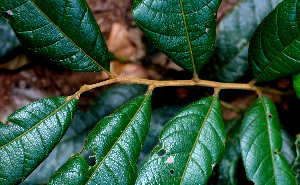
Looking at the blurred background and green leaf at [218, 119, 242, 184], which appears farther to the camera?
the blurred background

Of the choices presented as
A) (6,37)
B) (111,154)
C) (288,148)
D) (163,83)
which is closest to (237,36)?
(163,83)

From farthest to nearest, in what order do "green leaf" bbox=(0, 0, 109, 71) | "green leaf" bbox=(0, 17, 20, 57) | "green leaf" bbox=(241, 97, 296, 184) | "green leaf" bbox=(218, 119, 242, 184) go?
"green leaf" bbox=(0, 17, 20, 57)
"green leaf" bbox=(218, 119, 242, 184)
"green leaf" bbox=(241, 97, 296, 184)
"green leaf" bbox=(0, 0, 109, 71)

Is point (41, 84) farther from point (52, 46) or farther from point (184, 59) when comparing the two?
point (184, 59)

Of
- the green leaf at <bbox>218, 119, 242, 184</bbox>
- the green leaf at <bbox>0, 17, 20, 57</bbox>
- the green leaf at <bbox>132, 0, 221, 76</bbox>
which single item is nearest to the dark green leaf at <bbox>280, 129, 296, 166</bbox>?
the green leaf at <bbox>218, 119, 242, 184</bbox>

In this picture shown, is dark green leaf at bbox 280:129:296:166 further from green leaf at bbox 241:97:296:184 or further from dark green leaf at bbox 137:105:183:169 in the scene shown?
dark green leaf at bbox 137:105:183:169

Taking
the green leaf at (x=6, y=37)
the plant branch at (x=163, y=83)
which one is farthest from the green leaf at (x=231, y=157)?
the green leaf at (x=6, y=37)

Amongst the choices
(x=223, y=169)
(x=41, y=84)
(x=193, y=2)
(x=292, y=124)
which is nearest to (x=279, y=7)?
(x=193, y=2)

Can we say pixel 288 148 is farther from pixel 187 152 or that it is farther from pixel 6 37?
pixel 6 37
